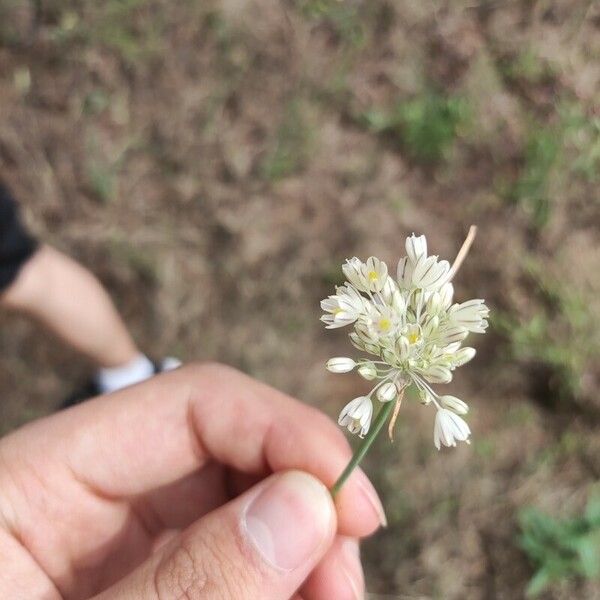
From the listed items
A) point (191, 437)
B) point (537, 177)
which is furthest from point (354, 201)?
point (191, 437)

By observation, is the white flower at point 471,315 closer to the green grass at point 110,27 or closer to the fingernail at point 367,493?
the fingernail at point 367,493

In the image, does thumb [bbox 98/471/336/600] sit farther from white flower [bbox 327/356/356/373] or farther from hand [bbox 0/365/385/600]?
white flower [bbox 327/356/356/373]

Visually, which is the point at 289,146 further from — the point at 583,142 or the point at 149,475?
the point at 149,475

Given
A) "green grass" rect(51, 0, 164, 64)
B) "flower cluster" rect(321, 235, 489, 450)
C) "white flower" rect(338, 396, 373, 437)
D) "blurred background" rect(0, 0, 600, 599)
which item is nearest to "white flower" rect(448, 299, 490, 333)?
"flower cluster" rect(321, 235, 489, 450)

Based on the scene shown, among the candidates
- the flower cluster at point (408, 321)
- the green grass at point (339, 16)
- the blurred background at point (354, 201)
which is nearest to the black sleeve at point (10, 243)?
the blurred background at point (354, 201)

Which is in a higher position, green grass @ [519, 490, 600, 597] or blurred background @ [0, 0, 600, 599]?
blurred background @ [0, 0, 600, 599]

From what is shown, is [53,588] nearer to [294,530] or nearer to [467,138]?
[294,530]
